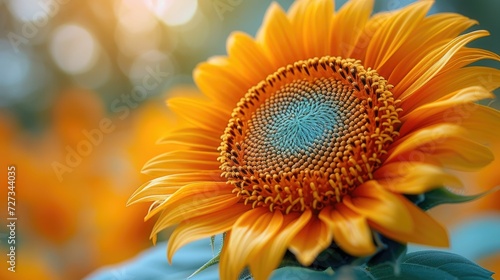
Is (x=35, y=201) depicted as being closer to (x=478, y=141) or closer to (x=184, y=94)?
(x=184, y=94)

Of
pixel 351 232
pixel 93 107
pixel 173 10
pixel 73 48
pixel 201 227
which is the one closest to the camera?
pixel 351 232

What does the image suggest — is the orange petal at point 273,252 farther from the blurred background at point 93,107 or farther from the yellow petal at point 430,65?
the blurred background at point 93,107

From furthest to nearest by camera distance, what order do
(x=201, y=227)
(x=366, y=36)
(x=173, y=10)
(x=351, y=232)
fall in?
(x=173, y=10) → (x=366, y=36) → (x=201, y=227) → (x=351, y=232)

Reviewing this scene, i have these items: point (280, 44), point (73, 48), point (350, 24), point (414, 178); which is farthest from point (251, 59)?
point (73, 48)

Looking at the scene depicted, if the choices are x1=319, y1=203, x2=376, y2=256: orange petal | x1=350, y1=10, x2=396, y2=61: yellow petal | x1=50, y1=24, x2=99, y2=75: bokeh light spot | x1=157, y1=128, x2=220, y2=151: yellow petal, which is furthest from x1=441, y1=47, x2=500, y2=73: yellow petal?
x1=50, y1=24, x2=99, y2=75: bokeh light spot

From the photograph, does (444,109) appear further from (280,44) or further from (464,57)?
(280,44)

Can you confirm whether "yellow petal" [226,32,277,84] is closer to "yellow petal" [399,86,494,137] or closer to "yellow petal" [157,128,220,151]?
"yellow petal" [157,128,220,151]

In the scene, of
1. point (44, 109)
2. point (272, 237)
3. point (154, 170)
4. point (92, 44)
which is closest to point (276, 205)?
point (272, 237)
